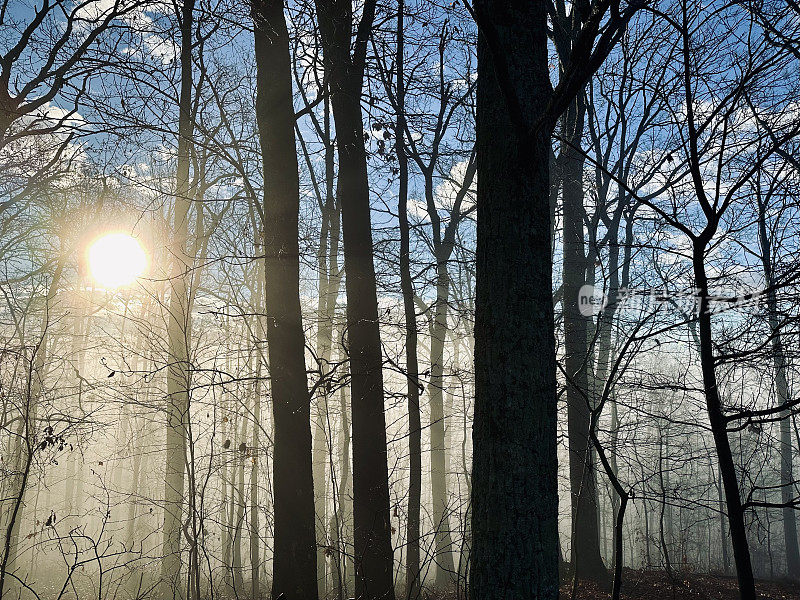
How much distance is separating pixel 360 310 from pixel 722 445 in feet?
11.5

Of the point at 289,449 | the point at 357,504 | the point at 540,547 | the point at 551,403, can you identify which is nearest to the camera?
the point at 540,547

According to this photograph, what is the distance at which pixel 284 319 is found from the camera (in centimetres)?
484

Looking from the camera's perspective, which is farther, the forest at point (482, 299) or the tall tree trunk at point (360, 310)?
the tall tree trunk at point (360, 310)

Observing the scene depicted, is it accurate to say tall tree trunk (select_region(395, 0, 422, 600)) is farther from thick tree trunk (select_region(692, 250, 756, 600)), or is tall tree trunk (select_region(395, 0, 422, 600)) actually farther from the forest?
thick tree trunk (select_region(692, 250, 756, 600))

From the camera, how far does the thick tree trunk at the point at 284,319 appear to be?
444 centimetres

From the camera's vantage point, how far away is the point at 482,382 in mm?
2281

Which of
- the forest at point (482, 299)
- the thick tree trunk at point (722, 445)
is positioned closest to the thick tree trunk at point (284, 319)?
the forest at point (482, 299)

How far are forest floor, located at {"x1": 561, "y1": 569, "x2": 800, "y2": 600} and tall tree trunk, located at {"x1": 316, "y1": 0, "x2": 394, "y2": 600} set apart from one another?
13.7ft

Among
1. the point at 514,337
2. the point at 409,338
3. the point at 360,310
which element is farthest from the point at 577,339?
the point at 514,337

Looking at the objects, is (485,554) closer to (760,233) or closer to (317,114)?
(760,233)

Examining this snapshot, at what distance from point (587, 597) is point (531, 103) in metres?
8.39

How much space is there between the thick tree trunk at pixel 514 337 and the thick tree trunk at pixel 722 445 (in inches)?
36.2

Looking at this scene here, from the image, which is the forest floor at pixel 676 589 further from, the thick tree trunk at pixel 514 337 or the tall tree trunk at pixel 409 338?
the thick tree trunk at pixel 514 337

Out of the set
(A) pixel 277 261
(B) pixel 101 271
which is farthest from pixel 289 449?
(B) pixel 101 271
